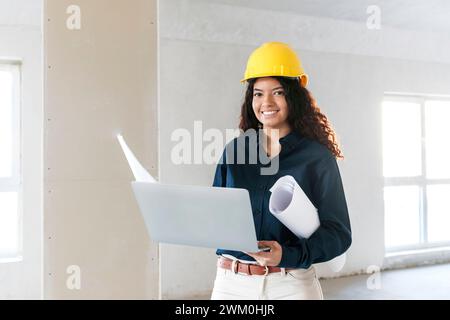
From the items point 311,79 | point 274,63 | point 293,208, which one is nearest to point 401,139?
point 311,79

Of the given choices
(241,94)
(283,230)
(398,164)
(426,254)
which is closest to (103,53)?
(283,230)

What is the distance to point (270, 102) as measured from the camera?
1410mm

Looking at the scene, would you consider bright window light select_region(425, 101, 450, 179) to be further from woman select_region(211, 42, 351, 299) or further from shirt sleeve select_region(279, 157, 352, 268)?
shirt sleeve select_region(279, 157, 352, 268)

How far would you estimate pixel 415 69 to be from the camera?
207 inches

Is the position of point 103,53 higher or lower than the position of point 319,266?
higher

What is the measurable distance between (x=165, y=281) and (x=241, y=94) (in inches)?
76.0

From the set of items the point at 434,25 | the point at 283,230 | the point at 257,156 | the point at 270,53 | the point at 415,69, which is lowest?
the point at 283,230

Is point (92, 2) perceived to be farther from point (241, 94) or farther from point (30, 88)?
point (241, 94)

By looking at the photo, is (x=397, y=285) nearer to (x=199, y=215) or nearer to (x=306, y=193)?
(x=306, y=193)

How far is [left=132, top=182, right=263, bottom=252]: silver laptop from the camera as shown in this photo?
1059 millimetres

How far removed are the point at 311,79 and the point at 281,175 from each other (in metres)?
3.55

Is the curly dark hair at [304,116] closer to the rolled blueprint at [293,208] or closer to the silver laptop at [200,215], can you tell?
the rolled blueprint at [293,208]

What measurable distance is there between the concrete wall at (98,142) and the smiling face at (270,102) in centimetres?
79

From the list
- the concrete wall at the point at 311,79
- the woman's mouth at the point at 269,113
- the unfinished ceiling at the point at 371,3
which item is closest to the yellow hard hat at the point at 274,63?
the woman's mouth at the point at 269,113
